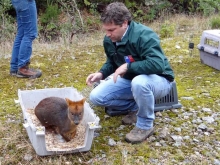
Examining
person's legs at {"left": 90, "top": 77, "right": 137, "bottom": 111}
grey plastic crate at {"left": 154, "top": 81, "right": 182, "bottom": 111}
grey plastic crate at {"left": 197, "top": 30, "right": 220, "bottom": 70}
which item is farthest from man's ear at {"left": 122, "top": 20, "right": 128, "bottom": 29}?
grey plastic crate at {"left": 197, "top": 30, "right": 220, "bottom": 70}

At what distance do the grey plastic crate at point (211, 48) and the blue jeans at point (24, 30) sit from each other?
8.21 ft

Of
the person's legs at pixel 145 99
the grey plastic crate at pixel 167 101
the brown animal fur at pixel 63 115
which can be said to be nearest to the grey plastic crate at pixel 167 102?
the grey plastic crate at pixel 167 101

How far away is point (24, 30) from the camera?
5.18 metres

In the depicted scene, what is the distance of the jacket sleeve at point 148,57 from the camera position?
10.9 feet

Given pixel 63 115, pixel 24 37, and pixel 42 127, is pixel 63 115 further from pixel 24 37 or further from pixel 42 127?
pixel 24 37

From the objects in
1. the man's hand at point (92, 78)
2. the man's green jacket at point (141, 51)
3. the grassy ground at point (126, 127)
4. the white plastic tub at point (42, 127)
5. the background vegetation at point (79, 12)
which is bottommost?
the background vegetation at point (79, 12)

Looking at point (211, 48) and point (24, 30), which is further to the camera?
point (211, 48)

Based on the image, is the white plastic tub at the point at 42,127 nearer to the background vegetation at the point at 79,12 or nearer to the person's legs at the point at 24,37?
the person's legs at the point at 24,37

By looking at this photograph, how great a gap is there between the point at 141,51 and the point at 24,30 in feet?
7.61

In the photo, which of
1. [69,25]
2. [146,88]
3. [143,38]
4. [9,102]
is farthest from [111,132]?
[69,25]

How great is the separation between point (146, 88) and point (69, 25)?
762 cm

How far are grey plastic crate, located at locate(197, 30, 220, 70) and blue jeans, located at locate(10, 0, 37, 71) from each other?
250 cm

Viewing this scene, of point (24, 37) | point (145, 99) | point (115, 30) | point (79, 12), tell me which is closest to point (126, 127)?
point (145, 99)

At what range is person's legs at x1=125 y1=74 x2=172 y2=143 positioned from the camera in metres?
3.35
